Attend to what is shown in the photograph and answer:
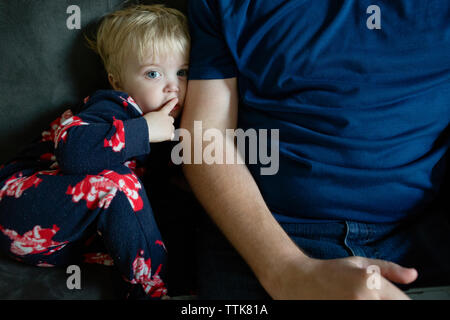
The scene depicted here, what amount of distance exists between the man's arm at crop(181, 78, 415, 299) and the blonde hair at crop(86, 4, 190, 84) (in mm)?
152

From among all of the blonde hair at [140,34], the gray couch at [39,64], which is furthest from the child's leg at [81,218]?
the blonde hair at [140,34]

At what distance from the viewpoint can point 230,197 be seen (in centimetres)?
68

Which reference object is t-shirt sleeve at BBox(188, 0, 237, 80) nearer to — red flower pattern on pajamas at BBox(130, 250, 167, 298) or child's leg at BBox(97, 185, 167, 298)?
child's leg at BBox(97, 185, 167, 298)

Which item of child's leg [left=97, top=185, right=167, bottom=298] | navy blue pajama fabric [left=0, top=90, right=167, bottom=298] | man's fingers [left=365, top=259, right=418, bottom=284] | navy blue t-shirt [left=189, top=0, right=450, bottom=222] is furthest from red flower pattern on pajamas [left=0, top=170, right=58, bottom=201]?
man's fingers [left=365, top=259, right=418, bottom=284]

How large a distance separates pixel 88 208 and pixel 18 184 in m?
0.16

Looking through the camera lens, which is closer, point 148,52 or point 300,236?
point 300,236

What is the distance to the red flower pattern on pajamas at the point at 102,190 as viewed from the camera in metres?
0.67

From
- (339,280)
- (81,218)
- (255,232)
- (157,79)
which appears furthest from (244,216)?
(157,79)

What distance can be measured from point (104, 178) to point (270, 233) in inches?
13.2

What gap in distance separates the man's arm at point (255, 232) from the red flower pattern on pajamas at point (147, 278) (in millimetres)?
162

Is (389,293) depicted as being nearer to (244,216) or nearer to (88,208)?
(244,216)
